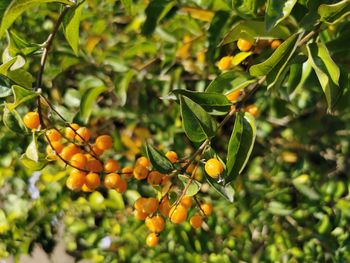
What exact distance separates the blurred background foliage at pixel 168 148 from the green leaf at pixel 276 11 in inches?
21.8

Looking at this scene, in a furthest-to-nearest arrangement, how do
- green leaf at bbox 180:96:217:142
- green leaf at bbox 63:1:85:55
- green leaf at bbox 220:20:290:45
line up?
green leaf at bbox 220:20:290:45 → green leaf at bbox 63:1:85:55 → green leaf at bbox 180:96:217:142

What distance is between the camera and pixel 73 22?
1274 mm

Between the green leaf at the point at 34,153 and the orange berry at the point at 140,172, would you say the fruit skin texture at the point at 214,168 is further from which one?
the green leaf at the point at 34,153

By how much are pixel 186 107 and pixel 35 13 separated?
1.49 metres

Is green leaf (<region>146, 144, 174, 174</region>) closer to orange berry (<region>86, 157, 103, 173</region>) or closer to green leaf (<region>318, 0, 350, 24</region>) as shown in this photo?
orange berry (<region>86, 157, 103, 173</region>)

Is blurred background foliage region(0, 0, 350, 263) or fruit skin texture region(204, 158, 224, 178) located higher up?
fruit skin texture region(204, 158, 224, 178)

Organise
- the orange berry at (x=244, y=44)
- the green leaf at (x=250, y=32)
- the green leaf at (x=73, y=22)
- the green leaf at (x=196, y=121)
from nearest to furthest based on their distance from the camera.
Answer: the green leaf at (x=196, y=121) → the green leaf at (x=73, y=22) → the green leaf at (x=250, y=32) → the orange berry at (x=244, y=44)

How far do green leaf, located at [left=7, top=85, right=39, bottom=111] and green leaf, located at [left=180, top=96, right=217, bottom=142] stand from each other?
13.6 inches

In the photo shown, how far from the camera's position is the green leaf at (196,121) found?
43.7 inches

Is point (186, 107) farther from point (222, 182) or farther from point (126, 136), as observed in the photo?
point (126, 136)

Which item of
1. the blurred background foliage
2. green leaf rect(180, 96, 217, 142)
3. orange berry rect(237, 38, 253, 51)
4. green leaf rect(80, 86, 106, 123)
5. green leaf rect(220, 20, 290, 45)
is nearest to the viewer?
green leaf rect(180, 96, 217, 142)

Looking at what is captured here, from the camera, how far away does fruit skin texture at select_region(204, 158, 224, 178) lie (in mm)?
1127

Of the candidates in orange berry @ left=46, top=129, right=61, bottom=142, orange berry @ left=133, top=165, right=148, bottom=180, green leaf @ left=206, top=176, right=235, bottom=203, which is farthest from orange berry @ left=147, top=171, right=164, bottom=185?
orange berry @ left=46, top=129, right=61, bottom=142

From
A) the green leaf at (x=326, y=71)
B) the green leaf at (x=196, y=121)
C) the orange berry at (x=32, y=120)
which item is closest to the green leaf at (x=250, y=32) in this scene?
the green leaf at (x=326, y=71)
